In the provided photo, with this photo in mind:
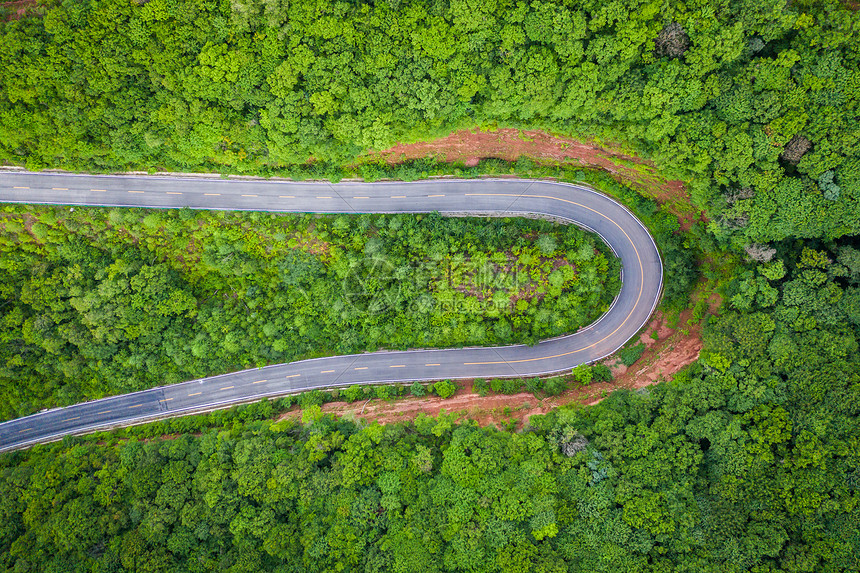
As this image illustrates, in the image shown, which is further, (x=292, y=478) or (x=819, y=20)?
(x=292, y=478)

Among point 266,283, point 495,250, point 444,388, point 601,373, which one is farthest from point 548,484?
point 266,283

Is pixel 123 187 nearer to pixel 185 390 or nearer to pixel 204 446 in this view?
pixel 185 390

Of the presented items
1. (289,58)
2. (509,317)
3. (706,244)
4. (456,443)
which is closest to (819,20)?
(706,244)

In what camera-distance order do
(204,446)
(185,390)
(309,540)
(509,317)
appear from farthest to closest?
(185,390), (509,317), (204,446), (309,540)

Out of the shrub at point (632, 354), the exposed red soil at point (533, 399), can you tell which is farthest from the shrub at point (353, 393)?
the shrub at point (632, 354)

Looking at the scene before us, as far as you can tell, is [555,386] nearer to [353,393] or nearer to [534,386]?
[534,386]

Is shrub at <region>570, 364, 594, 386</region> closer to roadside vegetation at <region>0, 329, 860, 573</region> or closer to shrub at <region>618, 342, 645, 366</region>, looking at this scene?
A: roadside vegetation at <region>0, 329, 860, 573</region>

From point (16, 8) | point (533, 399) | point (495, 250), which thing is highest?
point (16, 8)
